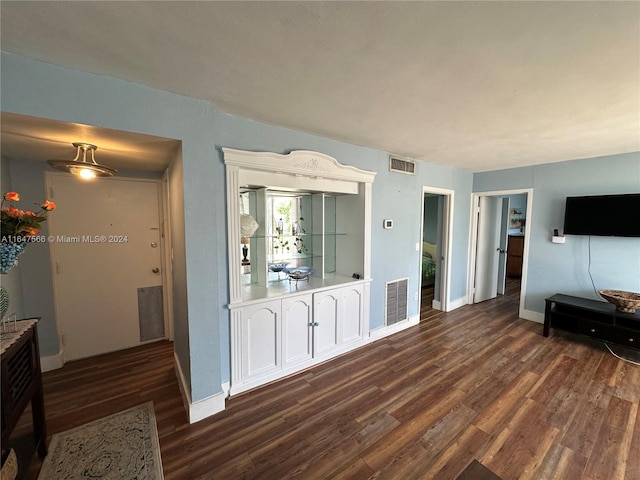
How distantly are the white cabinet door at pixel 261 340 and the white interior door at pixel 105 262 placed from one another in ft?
5.32

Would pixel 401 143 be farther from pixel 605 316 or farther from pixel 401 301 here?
pixel 605 316

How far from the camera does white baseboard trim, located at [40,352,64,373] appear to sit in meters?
2.50

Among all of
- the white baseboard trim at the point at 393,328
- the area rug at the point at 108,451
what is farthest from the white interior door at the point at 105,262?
the white baseboard trim at the point at 393,328

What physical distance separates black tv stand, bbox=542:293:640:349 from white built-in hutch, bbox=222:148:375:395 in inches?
99.4

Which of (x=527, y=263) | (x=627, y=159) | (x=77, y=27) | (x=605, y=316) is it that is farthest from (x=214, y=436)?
(x=627, y=159)

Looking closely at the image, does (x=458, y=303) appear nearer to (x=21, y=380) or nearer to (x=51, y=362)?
(x=21, y=380)

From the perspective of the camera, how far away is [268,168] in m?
2.20

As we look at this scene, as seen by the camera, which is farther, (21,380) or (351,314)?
(351,314)

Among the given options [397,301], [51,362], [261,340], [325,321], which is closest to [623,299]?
[397,301]

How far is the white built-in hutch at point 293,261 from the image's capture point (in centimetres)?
216

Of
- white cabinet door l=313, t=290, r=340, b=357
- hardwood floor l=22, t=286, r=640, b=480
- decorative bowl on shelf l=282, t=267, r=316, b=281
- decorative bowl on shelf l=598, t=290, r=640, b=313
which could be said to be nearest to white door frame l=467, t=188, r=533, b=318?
decorative bowl on shelf l=598, t=290, r=640, b=313

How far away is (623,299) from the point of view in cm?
279

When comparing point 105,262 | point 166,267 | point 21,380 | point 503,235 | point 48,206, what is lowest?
point 21,380

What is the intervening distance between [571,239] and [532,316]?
4.11ft
